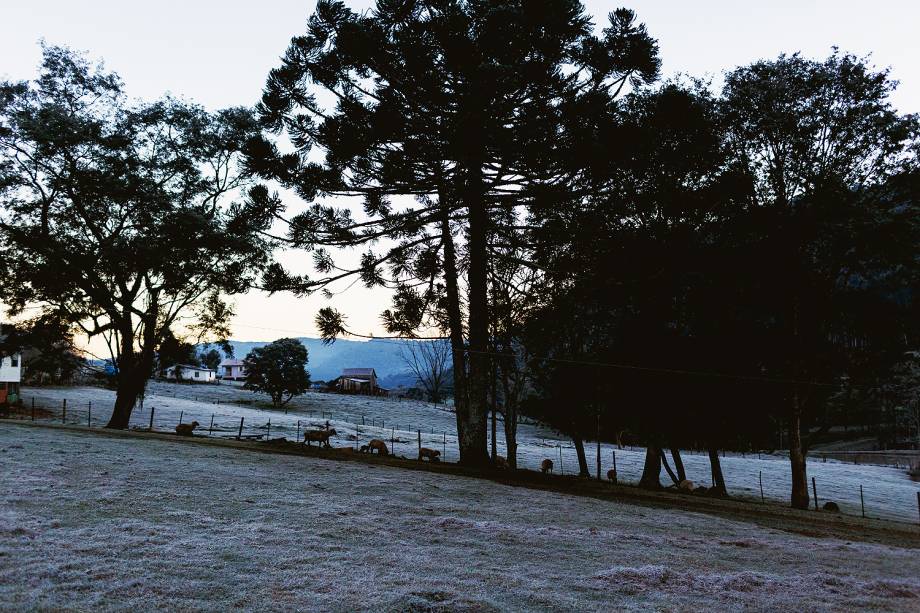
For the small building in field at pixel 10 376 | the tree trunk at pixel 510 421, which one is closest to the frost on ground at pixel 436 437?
the small building in field at pixel 10 376

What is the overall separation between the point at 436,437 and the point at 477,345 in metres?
36.1

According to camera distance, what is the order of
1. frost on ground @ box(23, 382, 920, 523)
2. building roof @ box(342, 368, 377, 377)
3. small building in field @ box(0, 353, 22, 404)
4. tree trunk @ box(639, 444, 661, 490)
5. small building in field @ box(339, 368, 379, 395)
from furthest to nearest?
1. building roof @ box(342, 368, 377, 377)
2. small building in field @ box(339, 368, 379, 395)
3. small building in field @ box(0, 353, 22, 404)
4. frost on ground @ box(23, 382, 920, 523)
5. tree trunk @ box(639, 444, 661, 490)

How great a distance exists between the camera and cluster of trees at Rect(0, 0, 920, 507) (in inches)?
648

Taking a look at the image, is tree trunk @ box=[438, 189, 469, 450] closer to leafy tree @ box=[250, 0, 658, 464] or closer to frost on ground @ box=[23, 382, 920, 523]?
leafy tree @ box=[250, 0, 658, 464]

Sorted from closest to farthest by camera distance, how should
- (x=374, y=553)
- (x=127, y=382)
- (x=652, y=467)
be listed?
(x=374, y=553) < (x=652, y=467) < (x=127, y=382)

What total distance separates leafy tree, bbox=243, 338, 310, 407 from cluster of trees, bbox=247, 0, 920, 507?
158 feet

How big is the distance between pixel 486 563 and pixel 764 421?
2450 centimetres

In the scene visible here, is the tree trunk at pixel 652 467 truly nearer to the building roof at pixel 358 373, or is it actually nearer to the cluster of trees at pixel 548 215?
the cluster of trees at pixel 548 215

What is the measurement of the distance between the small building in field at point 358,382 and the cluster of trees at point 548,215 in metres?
84.4

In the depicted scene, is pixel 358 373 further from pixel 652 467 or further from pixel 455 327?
pixel 455 327

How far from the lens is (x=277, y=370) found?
223ft

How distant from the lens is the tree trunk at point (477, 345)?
56.5 feet

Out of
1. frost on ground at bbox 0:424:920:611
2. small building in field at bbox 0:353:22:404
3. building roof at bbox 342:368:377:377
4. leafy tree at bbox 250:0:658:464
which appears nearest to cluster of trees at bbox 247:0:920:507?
leafy tree at bbox 250:0:658:464

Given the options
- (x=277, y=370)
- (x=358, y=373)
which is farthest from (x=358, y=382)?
(x=277, y=370)
